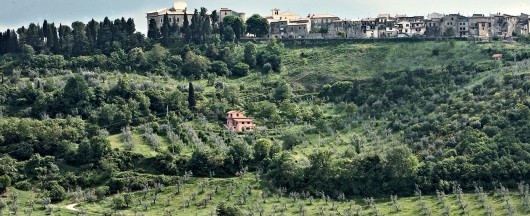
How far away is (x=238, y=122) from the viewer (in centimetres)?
12212

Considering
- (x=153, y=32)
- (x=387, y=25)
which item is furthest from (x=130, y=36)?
(x=387, y=25)

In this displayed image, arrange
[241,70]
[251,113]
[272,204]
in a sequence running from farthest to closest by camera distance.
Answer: [241,70] < [251,113] < [272,204]

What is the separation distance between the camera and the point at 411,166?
105 m

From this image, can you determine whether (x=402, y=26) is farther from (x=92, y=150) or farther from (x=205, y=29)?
(x=92, y=150)

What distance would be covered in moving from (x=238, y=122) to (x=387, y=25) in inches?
1772

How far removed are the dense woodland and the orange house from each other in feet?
4.49

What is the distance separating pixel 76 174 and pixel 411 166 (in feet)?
114

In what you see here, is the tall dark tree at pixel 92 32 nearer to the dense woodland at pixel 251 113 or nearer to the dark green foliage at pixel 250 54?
the dense woodland at pixel 251 113

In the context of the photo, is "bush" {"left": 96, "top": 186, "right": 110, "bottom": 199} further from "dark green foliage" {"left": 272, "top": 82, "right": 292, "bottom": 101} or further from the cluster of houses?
the cluster of houses

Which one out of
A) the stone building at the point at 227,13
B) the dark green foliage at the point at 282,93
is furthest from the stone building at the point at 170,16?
the dark green foliage at the point at 282,93

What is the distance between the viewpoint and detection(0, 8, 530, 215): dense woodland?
10494 cm

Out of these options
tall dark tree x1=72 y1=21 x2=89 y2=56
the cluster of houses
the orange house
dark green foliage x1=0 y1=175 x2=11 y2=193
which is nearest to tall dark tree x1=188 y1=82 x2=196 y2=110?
the orange house

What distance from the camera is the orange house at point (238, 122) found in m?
122

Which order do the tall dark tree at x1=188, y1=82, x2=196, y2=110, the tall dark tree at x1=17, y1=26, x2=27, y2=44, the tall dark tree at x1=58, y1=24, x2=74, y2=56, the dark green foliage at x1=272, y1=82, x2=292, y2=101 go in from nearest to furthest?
1. the tall dark tree at x1=188, y1=82, x2=196, y2=110
2. the dark green foliage at x1=272, y1=82, x2=292, y2=101
3. the tall dark tree at x1=17, y1=26, x2=27, y2=44
4. the tall dark tree at x1=58, y1=24, x2=74, y2=56
